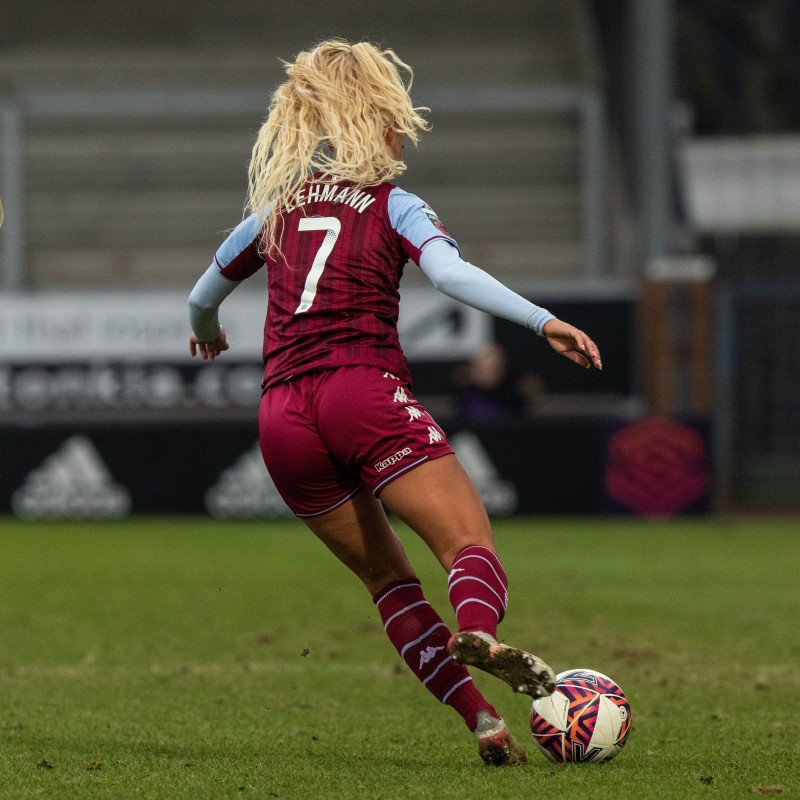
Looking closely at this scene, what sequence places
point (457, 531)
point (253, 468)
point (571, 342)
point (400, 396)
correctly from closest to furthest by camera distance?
1. point (571, 342)
2. point (457, 531)
3. point (400, 396)
4. point (253, 468)

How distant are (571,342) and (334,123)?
94 centimetres

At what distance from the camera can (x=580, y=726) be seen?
4219 millimetres

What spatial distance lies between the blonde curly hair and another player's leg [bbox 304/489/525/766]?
32.4 inches

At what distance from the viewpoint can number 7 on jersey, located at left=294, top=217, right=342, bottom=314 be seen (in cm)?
399

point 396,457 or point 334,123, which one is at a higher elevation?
point 334,123

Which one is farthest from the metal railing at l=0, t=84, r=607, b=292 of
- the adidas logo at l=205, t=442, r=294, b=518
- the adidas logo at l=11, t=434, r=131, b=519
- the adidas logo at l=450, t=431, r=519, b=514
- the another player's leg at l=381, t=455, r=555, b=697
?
the another player's leg at l=381, t=455, r=555, b=697

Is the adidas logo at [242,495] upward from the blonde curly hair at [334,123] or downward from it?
downward

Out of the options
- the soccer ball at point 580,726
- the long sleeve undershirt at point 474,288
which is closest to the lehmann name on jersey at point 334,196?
the long sleeve undershirt at point 474,288

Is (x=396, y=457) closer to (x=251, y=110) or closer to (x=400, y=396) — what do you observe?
(x=400, y=396)

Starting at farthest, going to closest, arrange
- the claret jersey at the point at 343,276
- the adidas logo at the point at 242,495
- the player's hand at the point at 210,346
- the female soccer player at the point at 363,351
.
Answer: the adidas logo at the point at 242,495 → the player's hand at the point at 210,346 → the claret jersey at the point at 343,276 → the female soccer player at the point at 363,351

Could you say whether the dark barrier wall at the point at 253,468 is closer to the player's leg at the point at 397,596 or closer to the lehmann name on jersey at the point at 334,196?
the player's leg at the point at 397,596

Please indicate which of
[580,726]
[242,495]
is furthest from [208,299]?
[242,495]

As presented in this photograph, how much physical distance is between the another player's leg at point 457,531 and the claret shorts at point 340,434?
5cm

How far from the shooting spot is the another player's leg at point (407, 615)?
4078 millimetres
